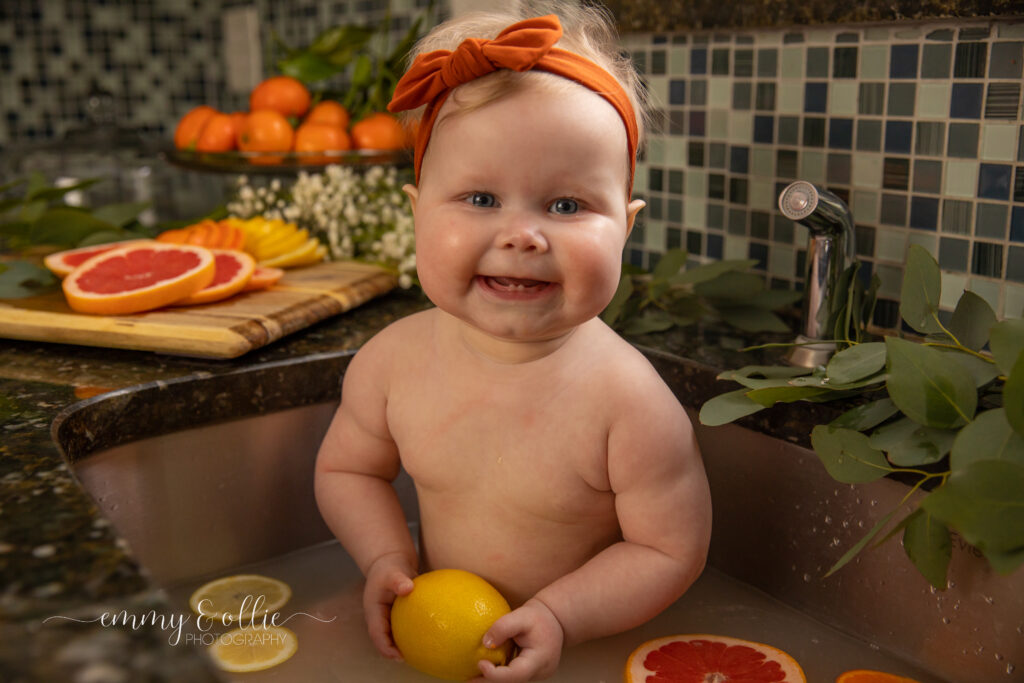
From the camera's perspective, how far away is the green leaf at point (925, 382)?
26.9 inches

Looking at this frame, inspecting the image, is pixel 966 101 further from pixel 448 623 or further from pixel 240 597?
pixel 240 597

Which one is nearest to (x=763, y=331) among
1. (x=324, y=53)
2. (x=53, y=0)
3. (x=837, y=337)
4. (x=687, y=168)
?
(x=837, y=337)

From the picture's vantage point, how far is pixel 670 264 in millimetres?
1136

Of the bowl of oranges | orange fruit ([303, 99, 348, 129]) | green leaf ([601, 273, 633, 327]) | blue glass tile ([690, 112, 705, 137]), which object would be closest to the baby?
green leaf ([601, 273, 633, 327])

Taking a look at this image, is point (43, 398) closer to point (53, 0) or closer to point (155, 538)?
point (155, 538)

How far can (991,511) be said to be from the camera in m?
0.56

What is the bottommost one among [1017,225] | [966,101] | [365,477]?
[365,477]

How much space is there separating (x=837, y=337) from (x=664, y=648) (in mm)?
341

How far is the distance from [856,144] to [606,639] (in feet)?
1.95

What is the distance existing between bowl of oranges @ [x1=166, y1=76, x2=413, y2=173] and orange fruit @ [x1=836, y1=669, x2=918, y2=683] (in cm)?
94

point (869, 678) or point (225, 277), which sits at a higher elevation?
point (225, 277)

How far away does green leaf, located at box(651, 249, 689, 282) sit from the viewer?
1130 mm

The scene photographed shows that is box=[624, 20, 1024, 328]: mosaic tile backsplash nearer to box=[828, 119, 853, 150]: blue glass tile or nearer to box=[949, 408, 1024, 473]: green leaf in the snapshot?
box=[828, 119, 853, 150]: blue glass tile

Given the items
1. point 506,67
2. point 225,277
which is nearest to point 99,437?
point 225,277
